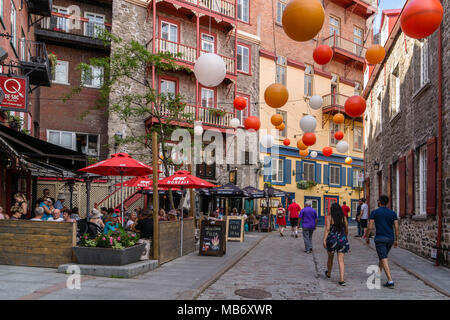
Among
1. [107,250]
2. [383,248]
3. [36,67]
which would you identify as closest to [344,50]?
[36,67]

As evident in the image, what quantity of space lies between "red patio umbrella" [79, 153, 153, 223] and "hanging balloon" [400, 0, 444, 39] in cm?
628

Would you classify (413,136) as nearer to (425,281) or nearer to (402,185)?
(402,185)

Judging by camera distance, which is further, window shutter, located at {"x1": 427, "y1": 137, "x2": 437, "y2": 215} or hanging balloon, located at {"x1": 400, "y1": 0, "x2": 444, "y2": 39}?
window shutter, located at {"x1": 427, "y1": 137, "x2": 437, "y2": 215}

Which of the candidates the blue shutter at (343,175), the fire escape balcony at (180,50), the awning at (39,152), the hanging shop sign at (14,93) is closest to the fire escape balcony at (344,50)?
the blue shutter at (343,175)

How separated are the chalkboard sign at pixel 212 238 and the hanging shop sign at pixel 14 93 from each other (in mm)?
5594

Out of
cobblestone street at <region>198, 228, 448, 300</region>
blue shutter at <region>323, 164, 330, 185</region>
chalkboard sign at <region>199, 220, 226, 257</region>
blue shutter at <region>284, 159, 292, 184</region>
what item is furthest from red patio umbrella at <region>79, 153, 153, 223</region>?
blue shutter at <region>323, 164, 330, 185</region>

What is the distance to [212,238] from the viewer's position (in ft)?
40.1

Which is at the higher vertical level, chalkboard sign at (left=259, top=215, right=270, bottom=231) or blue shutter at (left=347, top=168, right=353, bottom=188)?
blue shutter at (left=347, top=168, right=353, bottom=188)

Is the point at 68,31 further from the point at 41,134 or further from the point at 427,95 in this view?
the point at 427,95

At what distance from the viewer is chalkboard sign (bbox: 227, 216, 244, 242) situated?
1698 cm

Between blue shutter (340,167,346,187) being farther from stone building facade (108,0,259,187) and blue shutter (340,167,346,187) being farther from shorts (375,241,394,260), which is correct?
shorts (375,241,394,260)

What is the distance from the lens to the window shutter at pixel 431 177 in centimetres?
1104

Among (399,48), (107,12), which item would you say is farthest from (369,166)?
(107,12)
